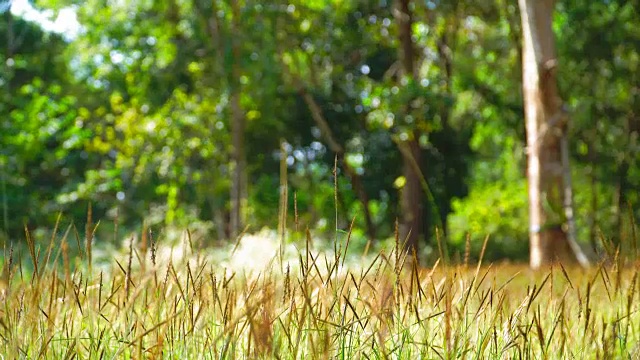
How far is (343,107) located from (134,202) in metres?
7.26

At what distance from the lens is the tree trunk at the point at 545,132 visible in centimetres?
804

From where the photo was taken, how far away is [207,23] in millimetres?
13477

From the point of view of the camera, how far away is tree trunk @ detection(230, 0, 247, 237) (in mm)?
13078

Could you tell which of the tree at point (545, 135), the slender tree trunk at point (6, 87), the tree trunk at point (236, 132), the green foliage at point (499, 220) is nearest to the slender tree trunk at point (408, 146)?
the tree trunk at point (236, 132)

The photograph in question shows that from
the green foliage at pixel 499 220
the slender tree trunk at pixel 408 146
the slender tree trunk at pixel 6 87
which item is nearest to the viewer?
the slender tree trunk at pixel 6 87

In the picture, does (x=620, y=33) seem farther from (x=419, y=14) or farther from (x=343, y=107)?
(x=343, y=107)

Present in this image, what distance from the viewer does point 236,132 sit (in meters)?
14.2

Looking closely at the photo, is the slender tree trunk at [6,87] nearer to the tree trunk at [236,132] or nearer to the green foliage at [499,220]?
the tree trunk at [236,132]

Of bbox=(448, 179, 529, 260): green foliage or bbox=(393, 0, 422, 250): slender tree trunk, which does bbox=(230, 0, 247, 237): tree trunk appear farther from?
bbox=(448, 179, 529, 260): green foliage

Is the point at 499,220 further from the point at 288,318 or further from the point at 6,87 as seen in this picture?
the point at 288,318

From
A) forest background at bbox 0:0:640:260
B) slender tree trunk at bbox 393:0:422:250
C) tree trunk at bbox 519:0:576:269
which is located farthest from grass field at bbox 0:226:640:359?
forest background at bbox 0:0:640:260

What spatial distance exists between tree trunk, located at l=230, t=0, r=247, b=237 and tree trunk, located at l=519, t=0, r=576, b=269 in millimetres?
6091

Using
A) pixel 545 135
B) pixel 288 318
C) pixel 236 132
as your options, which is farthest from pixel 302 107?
pixel 288 318

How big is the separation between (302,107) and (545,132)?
818cm
